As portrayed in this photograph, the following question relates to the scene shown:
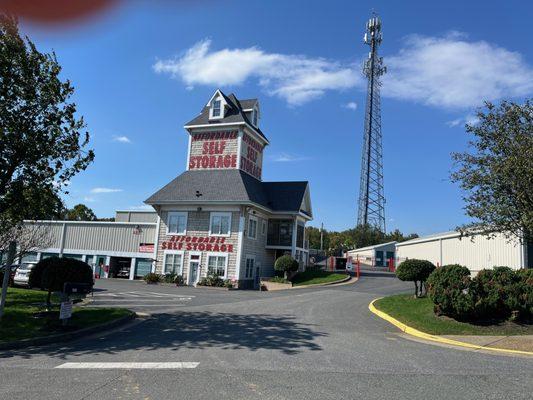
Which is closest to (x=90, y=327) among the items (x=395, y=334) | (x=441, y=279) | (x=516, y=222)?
(x=395, y=334)

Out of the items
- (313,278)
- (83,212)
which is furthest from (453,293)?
(83,212)

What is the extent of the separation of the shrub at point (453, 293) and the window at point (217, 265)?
20.0m

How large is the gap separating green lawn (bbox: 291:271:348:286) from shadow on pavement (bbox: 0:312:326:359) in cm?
1702

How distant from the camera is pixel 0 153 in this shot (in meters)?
12.2

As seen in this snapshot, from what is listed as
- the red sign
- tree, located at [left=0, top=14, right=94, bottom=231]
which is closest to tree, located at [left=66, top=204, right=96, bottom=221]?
the red sign

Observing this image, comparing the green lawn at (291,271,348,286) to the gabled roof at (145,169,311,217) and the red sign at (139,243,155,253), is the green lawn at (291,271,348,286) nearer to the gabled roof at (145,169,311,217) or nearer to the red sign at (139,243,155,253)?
the gabled roof at (145,169,311,217)

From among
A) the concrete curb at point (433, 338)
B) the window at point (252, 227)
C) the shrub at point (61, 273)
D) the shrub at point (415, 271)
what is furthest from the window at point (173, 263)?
the concrete curb at point (433, 338)

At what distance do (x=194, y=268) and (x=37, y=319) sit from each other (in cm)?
2006

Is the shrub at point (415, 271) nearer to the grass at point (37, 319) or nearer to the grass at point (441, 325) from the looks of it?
the grass at point (441, 325)

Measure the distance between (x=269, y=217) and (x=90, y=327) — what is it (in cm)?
2540

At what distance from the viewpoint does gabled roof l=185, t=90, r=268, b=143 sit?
3572 cm

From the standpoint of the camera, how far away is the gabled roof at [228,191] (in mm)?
32938

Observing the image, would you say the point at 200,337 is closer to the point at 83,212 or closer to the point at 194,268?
the point at 194,268

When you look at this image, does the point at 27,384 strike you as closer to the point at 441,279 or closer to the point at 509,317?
the point at 441,279
